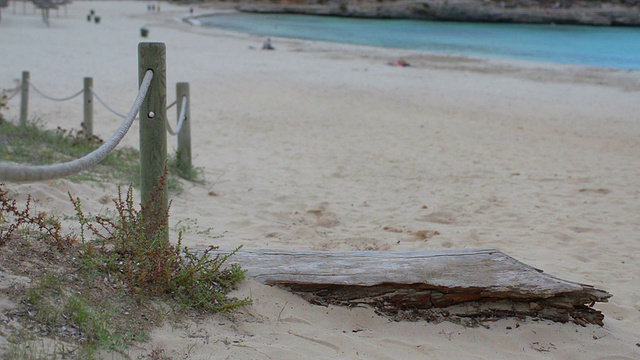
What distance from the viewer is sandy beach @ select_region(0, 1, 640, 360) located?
3.34 meters

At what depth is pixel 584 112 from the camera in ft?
43.1

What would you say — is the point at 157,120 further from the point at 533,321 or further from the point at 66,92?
the point at 66,92

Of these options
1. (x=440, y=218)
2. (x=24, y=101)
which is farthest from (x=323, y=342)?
(x=24, y=101)

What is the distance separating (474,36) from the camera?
140 feet

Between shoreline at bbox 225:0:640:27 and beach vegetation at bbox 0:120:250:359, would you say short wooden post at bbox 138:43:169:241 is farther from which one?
shoreline at bbox 225:0:640:27

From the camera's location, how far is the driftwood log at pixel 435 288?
350cm

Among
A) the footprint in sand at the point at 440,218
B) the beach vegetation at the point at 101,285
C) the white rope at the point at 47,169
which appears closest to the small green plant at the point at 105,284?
the beach vegetation at the point at 101,285

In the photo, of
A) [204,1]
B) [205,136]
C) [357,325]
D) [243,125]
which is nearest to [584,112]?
[243,125]

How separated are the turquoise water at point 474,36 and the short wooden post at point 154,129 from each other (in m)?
27.2

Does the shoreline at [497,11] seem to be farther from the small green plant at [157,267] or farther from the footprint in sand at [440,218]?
the small green plant at [157,267]

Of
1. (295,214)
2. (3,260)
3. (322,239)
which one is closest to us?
(3,260)

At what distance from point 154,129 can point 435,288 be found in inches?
73.2

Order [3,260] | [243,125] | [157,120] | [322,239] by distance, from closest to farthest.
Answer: [3,260] → [157,120] → [322,239] → [243,125]

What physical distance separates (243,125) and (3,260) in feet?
24.6
